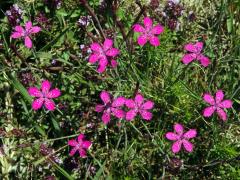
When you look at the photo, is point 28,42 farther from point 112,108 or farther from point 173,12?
point 173,12

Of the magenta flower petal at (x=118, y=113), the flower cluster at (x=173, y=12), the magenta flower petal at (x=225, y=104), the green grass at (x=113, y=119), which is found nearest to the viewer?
the magenta flower petal at (x=118, y=113)

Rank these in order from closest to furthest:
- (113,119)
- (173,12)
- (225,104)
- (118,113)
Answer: (118,113) < (225,104) < (113,119) < (173,12)

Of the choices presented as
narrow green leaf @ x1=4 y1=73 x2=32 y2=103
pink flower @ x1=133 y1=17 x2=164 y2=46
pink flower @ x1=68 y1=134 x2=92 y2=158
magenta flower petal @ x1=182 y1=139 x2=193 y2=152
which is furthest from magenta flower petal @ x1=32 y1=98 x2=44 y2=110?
magenta flower petal @ x1=182 y1=139 x2=193 y2=152

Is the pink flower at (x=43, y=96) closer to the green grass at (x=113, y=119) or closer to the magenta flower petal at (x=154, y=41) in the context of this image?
the green grass at (x=113, y=119)

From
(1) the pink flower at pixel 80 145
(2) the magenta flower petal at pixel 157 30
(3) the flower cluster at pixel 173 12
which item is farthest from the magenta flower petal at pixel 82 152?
(3) the flower cluster at pixel 173 12

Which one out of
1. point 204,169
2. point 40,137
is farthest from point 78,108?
point 204,169

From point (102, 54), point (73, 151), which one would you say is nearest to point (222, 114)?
point (102, 54)

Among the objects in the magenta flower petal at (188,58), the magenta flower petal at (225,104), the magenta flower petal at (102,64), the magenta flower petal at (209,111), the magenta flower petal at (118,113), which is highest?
the magenta flower petal at (188,58)

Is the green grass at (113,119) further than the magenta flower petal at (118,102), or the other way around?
the green grass at (113,119)
